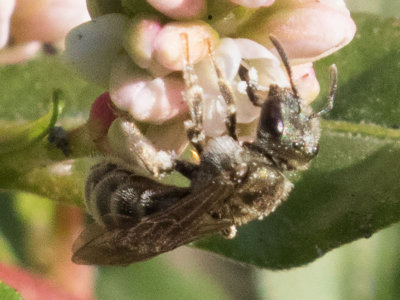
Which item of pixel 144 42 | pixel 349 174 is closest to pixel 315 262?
pixel 349 174

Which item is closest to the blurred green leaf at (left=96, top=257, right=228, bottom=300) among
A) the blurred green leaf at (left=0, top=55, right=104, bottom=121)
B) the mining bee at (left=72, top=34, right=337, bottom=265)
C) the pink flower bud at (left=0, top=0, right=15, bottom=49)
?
the blurred green leaf at (left=0, top=55, right=104, bottom=121)

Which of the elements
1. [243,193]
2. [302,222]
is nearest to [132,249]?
[243,193]

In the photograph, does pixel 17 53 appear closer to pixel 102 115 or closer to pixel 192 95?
pixel 102 115

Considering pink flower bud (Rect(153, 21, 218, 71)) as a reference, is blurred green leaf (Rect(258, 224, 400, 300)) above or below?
below

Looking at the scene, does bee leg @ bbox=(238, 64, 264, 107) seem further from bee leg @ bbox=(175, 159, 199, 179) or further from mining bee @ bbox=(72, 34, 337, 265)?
bee leg @ bbox=(175, 159, 199, 179)

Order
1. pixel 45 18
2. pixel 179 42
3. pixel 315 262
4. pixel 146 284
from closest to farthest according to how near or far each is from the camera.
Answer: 1. pixel 179 42
2. pixel 45 18
3. pixel 315 262
4. pixel 146 284

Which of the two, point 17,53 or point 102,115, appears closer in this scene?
point 102,115
